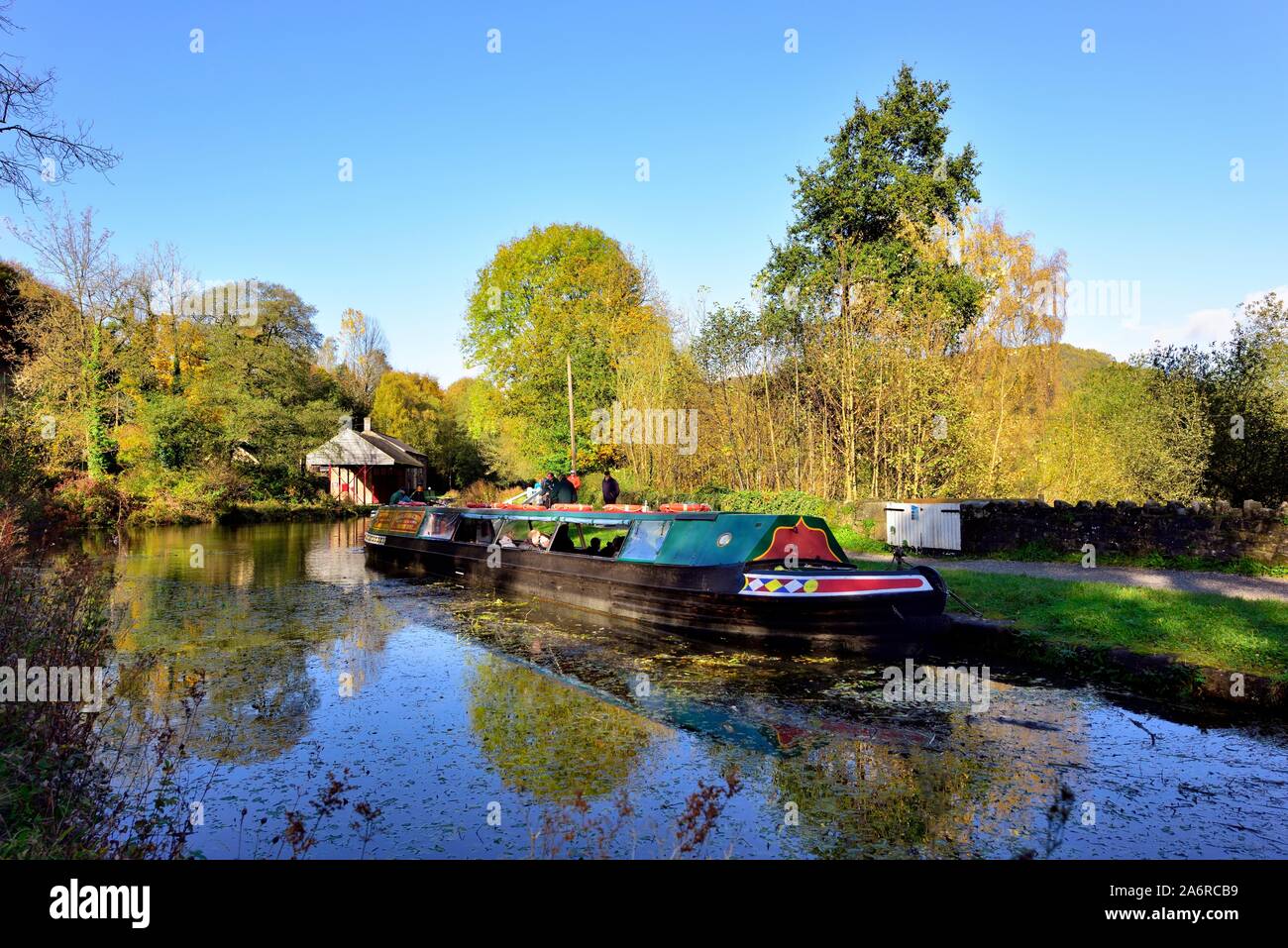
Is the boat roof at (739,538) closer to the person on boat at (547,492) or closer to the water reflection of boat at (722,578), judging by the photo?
the water reflection of boat at (722,578)

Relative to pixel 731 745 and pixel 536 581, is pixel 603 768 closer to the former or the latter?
pixel 731 745

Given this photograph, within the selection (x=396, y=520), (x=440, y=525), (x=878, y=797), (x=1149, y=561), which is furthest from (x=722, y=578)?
(x=396, y=520)

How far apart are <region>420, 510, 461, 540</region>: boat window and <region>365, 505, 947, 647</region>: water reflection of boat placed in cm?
249

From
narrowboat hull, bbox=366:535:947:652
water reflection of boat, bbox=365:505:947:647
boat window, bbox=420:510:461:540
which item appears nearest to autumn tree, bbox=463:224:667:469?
boat window, bbox=420:510:461:540

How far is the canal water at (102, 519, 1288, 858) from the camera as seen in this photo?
508 cm

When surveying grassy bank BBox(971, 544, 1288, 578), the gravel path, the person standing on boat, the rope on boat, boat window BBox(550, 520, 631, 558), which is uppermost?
the person standing on boat

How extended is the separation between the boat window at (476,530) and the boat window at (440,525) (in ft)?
0.81

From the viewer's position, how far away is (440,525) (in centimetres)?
1927

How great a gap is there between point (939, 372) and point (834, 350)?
97.8 inches

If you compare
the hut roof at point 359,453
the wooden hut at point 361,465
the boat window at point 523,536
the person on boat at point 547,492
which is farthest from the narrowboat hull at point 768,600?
the hut roof at point 359,453

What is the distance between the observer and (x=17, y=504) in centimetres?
1245

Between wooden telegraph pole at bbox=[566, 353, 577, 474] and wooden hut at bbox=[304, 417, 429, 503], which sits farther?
wooden hut at bbox=[304, 417, 429, 503]

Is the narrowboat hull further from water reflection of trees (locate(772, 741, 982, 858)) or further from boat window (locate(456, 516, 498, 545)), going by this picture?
boat window (locate(456, 516, 498, 545))
